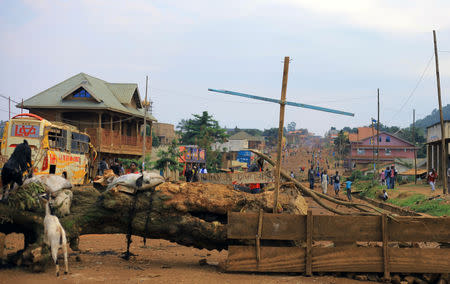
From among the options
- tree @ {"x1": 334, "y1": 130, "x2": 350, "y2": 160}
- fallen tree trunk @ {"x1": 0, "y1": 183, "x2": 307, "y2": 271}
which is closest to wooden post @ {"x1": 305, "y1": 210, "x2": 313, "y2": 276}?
fallen tree trunk @ {"x1": 0, "y1": 183, "x2": 307, "y2": 271}

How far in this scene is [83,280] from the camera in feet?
24.2

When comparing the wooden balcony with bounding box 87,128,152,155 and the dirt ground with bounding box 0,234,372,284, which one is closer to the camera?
the dirt ground with bounding box 0,234,372,284

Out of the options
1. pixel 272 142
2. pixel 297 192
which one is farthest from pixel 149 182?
pixel 272 142

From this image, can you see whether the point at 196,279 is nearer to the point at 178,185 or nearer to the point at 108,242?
the point at 178,185

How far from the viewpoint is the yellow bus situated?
57.7ft

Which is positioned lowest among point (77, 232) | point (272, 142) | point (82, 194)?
point (77, 232)

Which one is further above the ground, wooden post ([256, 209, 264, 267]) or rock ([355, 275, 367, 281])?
wooden post ([256, 209, 264, 267])

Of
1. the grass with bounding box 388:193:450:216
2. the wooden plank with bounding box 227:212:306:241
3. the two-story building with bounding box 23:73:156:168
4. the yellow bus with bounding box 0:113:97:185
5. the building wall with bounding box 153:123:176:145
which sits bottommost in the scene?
the grass with bounding box 388:193:450:216

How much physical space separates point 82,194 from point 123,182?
93cm

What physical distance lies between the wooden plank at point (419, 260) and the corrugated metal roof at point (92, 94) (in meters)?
27.0

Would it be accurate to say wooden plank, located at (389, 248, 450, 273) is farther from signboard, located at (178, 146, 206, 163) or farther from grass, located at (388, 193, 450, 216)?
signboard, located at (178, 146, 206, 163)

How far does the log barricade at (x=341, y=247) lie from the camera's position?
8000 mm

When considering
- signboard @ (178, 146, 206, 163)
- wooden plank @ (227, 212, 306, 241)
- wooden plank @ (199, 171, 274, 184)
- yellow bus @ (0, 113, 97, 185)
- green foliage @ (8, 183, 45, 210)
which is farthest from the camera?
signboard @ (178, 146, 206, 163)

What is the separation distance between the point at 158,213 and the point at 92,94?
25187mm
